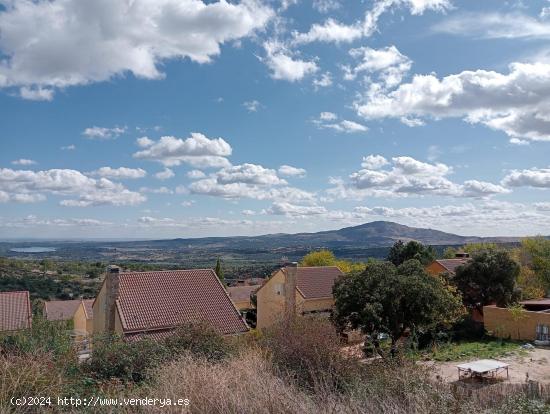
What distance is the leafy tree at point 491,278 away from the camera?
30.9 meters

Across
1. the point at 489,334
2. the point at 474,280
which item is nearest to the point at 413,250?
the point at 474,280

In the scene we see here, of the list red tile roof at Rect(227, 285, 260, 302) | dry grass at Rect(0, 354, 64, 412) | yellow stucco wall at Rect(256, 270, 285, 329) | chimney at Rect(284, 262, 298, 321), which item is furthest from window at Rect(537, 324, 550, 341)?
red tile roof at Rect(227, 285, 260, 302)

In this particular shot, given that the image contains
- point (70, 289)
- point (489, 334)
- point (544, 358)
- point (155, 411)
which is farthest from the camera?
point (70, 289)

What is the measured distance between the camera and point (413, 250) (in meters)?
50.1

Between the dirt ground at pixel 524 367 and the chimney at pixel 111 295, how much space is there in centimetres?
1338

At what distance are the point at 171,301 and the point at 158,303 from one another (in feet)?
2.02

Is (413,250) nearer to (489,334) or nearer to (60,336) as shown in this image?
(489,334)

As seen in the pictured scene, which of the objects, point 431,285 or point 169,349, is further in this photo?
point 431,285

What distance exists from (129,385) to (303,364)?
366 cm

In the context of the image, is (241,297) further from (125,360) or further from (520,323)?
(125,360)

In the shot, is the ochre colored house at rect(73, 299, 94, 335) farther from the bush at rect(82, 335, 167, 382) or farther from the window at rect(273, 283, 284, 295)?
the bush at rect(82, 335, 167, 382)

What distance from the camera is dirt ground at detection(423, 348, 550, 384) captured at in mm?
18531

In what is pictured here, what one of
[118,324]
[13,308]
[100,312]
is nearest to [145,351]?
[118,324]

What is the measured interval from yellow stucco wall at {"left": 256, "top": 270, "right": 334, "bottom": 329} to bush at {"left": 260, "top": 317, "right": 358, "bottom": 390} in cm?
1959
